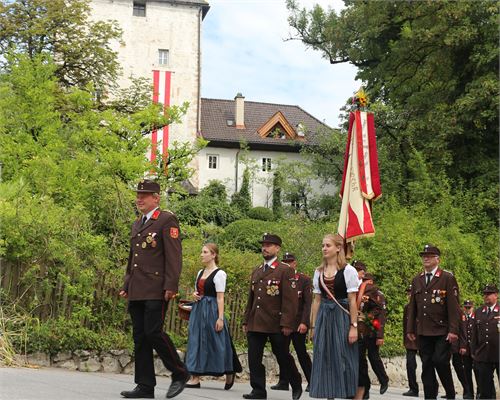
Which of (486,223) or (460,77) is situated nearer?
(486,223)

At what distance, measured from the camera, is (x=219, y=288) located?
11148 mm

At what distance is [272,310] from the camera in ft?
33.9

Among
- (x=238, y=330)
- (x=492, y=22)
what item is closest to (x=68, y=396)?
(x=238, y=330)

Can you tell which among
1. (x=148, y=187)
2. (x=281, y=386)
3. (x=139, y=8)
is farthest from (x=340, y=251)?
(x=139, y=8)

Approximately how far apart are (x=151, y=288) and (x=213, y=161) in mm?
54480

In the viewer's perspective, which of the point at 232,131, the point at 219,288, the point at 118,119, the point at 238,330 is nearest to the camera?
the point at 219,288

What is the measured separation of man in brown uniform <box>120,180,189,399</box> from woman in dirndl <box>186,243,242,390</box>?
249 centimetres

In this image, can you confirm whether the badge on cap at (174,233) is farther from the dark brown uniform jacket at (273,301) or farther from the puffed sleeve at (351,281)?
the dark brown uniform jacket at (273,301)

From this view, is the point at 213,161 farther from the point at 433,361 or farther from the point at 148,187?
the point at 148,187

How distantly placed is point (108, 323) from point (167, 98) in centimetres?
4524

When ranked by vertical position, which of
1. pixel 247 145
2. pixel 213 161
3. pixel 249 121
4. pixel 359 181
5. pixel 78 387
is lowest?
pixel 78 387

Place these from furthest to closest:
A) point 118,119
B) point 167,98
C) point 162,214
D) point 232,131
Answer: point 232,131, point 167,98, point 118,119, point 162,214

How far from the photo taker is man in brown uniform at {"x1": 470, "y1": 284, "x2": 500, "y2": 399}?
1278cm

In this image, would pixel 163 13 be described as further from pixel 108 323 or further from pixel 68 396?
pixel 68 396
